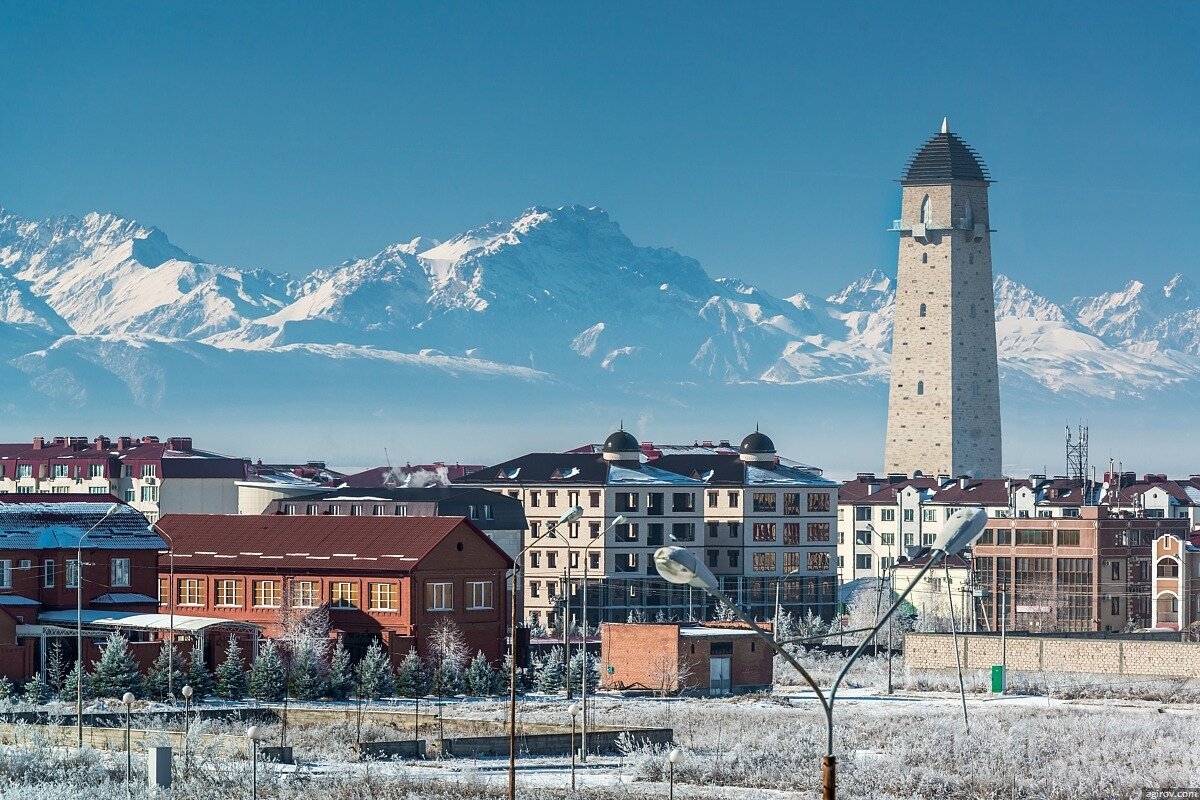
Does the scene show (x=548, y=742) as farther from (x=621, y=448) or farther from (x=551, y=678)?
(x=621, y=448)

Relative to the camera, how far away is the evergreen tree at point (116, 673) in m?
73.9

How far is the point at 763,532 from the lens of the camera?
130 metres

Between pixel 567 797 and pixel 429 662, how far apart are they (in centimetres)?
3000

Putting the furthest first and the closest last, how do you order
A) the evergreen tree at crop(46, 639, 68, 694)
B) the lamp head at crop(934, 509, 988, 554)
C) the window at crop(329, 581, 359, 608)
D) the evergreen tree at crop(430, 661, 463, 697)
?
1. the window at crop(329, 581, 359, 608)
2. the evergreen tree at crop(430, 661, 463, 697)
3. the evergreen tree at crop(46, 639, 68, 694)
4. the lamp head at crop(934, 509, 988, 554)

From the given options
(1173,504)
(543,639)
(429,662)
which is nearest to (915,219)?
(1173,504)

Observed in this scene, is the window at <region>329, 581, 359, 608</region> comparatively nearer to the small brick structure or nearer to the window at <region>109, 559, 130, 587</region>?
the window at <region>109, 559, 130, 587</region>

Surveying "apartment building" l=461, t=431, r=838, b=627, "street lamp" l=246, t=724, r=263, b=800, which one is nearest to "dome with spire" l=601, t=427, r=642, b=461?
"apartment building" l=461, t=431, r=838, b=627

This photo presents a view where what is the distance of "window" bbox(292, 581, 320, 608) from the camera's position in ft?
284

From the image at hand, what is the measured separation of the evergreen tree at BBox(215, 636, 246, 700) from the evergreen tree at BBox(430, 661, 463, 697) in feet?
21.9

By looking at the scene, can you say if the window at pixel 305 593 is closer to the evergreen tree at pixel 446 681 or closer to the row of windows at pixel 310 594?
the row of windows at pixel 310 594

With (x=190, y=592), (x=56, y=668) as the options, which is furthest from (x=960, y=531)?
(x=190, y=592)

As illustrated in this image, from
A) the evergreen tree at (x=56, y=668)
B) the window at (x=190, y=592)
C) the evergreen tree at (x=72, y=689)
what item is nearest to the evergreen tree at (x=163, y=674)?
the evergreen tree at (x=72, y=689)

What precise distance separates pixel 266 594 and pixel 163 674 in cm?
1369

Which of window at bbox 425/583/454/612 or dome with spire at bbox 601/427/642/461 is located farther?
dome with spire at bbox 601/427/642/461
